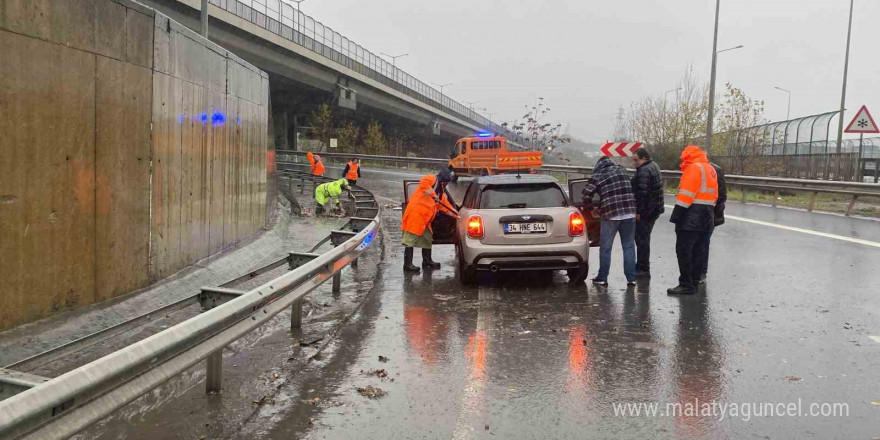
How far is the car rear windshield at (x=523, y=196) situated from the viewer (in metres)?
8.48

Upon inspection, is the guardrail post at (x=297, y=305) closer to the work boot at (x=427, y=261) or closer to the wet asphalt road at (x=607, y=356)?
the wet asphalt road at (x=607, y=356)

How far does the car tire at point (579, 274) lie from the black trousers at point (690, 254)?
1.10 metres

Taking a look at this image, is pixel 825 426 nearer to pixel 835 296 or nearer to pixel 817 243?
pixel 835 296

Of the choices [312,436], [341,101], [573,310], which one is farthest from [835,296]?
[341,101]

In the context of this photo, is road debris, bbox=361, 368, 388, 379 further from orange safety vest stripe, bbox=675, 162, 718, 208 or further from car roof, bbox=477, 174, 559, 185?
orange safety vest stripe, bbox=675, 162, 718, 208

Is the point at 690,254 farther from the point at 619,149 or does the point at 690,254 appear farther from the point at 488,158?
the point at 488,158

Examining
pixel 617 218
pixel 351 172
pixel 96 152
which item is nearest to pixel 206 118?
pixel 96 152

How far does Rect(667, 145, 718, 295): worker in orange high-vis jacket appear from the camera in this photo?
7.78m

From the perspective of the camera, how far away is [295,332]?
614 centimetres

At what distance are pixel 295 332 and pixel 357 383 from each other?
1.57 m

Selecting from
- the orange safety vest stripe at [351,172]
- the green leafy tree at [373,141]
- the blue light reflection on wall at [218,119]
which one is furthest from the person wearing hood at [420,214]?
the green leafy tree at [373,141]

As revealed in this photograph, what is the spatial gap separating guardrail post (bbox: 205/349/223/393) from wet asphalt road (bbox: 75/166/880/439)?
0.29 ft

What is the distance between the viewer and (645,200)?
8844 mm

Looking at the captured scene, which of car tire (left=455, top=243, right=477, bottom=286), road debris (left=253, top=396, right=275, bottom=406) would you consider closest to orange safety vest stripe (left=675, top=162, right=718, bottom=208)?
car tire (left=455, top=243, right=477, bottom=286)
